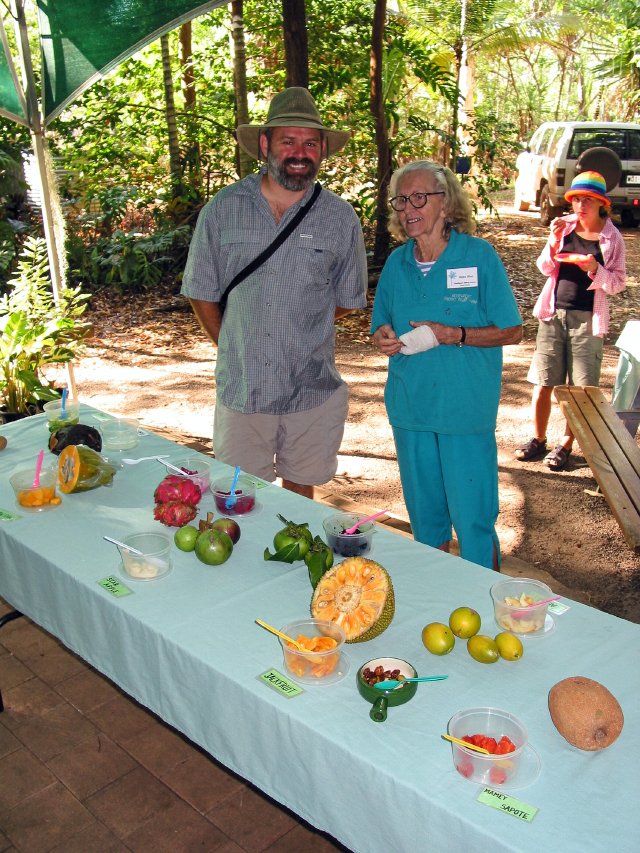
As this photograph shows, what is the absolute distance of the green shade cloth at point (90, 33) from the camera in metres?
4.38

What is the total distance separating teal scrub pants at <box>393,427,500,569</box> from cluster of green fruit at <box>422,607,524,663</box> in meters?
1.28

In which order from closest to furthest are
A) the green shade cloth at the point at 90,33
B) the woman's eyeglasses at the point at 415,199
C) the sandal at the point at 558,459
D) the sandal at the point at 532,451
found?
the woman's eyeglasses at the point at 415,199
the green shade cloth at the point at 90,33
the sandal at the point at 558,459
the sandal at the point at 532,451

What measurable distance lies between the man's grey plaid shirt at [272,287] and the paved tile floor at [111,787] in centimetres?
136

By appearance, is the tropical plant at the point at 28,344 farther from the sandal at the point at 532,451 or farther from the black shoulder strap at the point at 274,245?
the sandal at the point at 532,451

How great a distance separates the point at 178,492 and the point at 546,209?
13.4 metres

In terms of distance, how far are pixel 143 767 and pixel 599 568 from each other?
2.38 m

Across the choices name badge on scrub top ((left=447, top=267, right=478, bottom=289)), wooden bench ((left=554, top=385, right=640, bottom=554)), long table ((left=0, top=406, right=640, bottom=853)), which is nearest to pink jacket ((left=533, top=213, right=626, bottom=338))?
wooden bench ((left=554, top=385, right=640, bottom=554))

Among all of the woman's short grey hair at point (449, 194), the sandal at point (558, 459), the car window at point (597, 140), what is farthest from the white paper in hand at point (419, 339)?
the car window at point (597, 140)

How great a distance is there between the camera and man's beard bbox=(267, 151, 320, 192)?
3176 mm

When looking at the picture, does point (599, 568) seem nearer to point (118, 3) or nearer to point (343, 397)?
point (343, 397)

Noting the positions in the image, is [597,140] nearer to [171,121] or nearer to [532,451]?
[171,121]

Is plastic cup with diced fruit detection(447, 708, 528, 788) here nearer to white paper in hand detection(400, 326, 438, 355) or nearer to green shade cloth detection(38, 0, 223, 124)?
white paper in hand detection(400, 326, 438, 355)

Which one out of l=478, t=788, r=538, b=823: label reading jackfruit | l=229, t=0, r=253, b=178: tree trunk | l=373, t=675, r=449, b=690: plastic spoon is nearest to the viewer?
l=478, t=788, r=538, b=823: label reading jackfruit

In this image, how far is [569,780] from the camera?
4.63 feet
